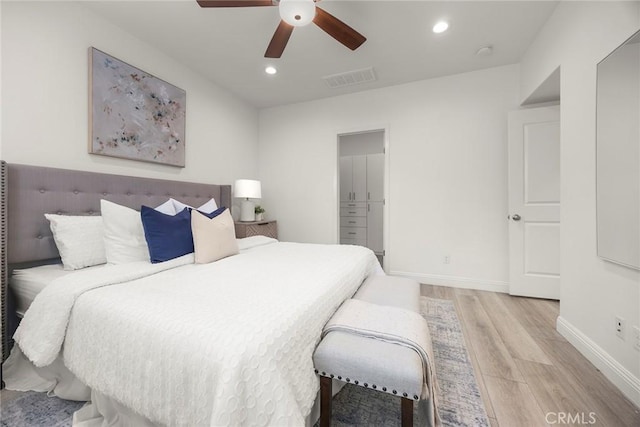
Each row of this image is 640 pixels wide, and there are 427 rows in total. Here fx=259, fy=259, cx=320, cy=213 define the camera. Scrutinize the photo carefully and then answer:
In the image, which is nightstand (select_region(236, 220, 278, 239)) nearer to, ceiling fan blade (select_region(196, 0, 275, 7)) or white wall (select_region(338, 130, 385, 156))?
ceiling fan blade (select_region(196, 0, 275, 7))

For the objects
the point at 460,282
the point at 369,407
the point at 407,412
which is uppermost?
the point at 407,412

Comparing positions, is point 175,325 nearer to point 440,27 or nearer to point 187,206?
point 187,206

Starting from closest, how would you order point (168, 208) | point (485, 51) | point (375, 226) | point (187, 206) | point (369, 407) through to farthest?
point (369, 407) → point (168, 208) → point (187, 206) → point (485, 51) → point (375, 226)

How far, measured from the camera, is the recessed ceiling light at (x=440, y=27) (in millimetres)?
2293

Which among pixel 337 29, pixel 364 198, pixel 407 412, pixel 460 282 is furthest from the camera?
pixel 364 198

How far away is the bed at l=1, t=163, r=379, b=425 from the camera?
31.4 inches

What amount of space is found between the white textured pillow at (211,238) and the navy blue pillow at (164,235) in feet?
0.26

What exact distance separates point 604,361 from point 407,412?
4.91ft

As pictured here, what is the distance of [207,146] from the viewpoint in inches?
127

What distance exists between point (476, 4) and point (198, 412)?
3.10 metres

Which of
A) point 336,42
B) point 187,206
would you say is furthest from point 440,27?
point 187,206

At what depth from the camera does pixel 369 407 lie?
1326 millimetres

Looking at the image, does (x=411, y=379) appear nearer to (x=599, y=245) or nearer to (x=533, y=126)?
(x=599, y=245)

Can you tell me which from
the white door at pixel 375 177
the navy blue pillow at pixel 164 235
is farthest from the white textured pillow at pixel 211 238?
the white door at pixel 375 177
